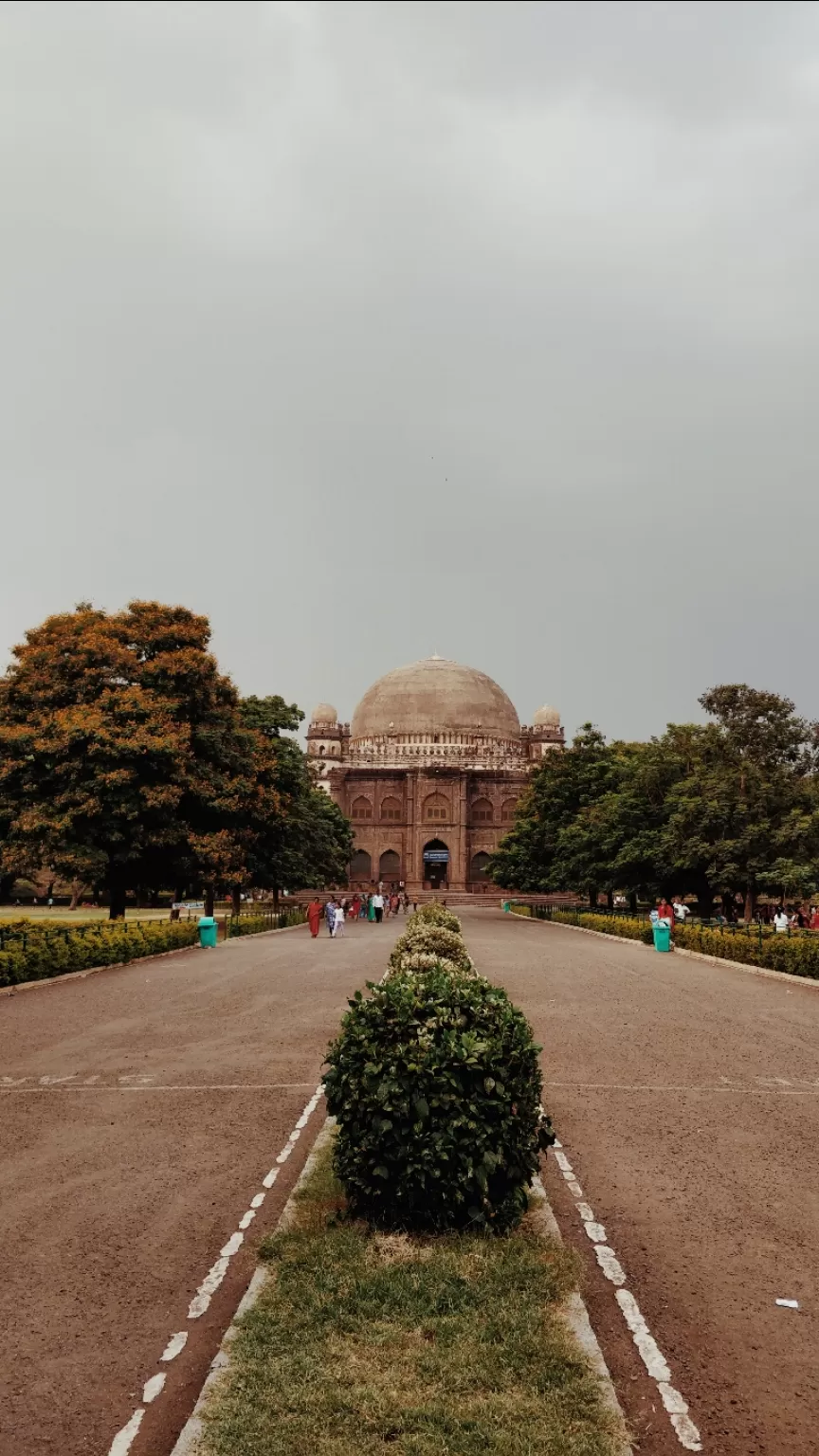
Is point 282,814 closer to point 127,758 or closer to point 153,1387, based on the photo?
point 127,758

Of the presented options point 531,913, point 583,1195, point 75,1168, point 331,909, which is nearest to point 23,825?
Answer: point 331,909

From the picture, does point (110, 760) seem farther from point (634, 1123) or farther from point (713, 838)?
point (634, 1123)

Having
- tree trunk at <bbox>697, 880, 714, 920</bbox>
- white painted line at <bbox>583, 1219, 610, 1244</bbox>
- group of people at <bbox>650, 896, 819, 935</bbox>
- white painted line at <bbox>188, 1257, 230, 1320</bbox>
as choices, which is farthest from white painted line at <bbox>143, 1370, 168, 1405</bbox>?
tree trunk at <bbox>697, 880, 714, 920</bbox>

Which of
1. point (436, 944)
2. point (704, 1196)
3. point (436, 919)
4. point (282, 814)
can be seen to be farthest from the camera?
point (282, 814)

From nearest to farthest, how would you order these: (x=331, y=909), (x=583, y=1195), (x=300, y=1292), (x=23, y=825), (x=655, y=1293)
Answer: (x=300, y=1292) < (x=655, y=1293) < (x=583, y=1195) < (x=23, y=825) < (x=331, y=909)

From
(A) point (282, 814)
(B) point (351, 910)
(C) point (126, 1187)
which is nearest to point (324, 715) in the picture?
(B) point (351, 910)

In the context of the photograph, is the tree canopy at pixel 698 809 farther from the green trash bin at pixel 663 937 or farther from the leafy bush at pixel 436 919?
the leafy bush at pixel 436 919

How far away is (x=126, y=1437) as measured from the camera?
12.0ft

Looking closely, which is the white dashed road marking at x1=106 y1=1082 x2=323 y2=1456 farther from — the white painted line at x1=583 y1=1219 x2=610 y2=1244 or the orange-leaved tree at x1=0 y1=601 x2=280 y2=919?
the orange-leaved tree at x1=0 y1=601 x2=280 y2=919

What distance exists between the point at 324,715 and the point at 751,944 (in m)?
86.0

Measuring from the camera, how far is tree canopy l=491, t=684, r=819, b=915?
30484 millimetres

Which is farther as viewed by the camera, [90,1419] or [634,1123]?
[634,1123]

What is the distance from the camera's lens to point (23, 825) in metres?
25.8

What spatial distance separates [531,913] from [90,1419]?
190 ft
